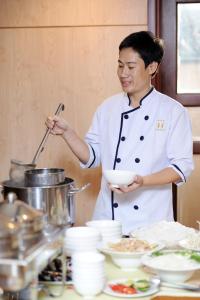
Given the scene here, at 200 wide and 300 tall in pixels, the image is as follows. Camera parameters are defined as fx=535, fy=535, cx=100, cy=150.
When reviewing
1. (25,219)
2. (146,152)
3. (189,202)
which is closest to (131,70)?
(146,152)

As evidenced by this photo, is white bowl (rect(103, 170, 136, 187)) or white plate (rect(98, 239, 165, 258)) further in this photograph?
white bowl (rect(103, 170, 136, 187))

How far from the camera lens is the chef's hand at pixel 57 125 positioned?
2.80m

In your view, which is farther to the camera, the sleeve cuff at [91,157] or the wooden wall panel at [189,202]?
the wooden wall panel at [189,202]

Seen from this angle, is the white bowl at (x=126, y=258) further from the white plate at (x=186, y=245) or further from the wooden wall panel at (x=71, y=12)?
the wooden wall panel at (x=71, y=12)

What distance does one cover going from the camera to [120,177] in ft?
7.95

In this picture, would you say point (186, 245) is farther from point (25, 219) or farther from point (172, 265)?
point (25, 219)

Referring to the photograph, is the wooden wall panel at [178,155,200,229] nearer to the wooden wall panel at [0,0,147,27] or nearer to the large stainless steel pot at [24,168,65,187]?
the wooden wall panel at [0,0,147,27]

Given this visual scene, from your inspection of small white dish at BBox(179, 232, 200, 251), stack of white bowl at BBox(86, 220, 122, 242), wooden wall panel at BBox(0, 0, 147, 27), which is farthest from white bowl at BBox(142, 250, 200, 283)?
wooden wall panel at BBox(0, 0, 147, 27)

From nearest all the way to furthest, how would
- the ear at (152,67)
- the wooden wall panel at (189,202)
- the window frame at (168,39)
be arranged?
the ear at (152,67), the window frame at (168,39), the wooden wall panel at (189,202)

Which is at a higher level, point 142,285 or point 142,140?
point 142,140

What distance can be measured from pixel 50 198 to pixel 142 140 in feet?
2.74

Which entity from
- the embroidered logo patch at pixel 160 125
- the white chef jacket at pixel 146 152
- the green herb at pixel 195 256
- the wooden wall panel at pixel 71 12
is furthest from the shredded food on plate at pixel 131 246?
the wooden wall panel at pixel 71 12

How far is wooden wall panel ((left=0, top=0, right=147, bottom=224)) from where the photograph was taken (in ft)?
12.3

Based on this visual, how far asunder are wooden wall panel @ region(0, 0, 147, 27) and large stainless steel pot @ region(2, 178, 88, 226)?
1.79 metres
